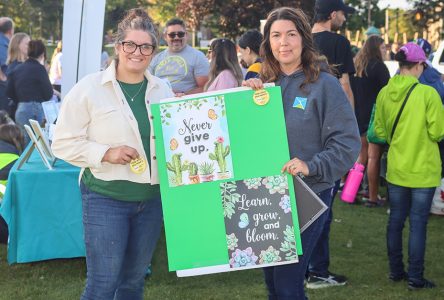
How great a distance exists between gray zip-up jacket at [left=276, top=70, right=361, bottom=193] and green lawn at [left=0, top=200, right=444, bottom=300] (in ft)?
6.63

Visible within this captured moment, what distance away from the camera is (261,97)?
122 inches

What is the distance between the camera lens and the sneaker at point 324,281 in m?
5.18

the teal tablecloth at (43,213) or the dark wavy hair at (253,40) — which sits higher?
the dark wavy hair at (253,40)

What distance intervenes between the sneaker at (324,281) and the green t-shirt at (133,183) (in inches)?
87.3

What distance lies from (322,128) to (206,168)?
55 cm

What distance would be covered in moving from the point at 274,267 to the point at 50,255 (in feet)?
8.11

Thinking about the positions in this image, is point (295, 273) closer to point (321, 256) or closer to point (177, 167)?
point (177, 167)

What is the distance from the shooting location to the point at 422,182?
4.93m

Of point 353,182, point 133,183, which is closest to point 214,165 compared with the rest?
point 133,183

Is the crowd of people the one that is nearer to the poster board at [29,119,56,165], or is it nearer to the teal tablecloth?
the teal tablecloth

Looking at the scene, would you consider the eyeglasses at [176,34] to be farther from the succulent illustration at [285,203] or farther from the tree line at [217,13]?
the tree line at [217,13]

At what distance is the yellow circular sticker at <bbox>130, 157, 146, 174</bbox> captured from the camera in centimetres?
318

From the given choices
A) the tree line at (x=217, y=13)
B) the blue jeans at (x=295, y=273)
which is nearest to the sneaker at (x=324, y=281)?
the blue jeans at (x=295, y=273)

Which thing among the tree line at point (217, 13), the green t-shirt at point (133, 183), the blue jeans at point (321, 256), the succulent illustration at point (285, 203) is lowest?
the blue jeans at point (321, 256)
